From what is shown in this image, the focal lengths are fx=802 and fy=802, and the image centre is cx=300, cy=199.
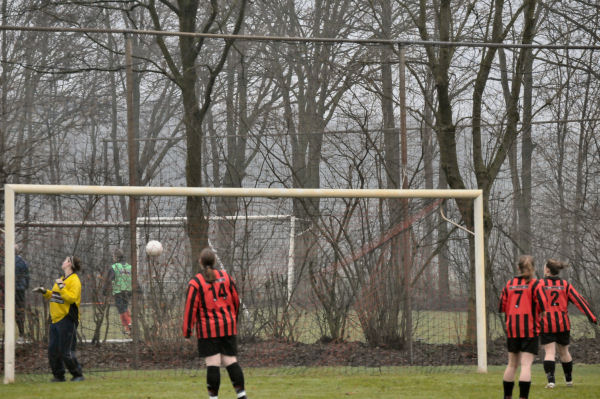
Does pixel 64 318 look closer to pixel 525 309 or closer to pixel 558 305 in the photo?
pixel 525 309

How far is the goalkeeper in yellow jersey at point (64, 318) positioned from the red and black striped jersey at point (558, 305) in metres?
5.56

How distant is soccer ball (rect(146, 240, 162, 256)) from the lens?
10867mm

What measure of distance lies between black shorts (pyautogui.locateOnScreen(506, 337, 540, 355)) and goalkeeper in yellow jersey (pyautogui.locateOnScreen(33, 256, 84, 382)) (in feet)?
16.8

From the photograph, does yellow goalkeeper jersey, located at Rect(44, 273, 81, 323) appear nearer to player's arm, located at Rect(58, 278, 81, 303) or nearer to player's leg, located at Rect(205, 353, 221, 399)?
player's arm, located at Rect(58, 278, 81, 303)

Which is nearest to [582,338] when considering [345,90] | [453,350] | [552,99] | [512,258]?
[512,258]

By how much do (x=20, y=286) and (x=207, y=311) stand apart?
430 cm

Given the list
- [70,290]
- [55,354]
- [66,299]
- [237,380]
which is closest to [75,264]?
[70,290]

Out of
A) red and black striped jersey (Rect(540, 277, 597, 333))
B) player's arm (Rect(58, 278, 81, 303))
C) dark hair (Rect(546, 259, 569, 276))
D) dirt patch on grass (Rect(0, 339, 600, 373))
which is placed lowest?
dirt patch on grass (Rect(0, 339, 600, 373))

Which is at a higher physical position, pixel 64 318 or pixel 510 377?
pixel 64 318

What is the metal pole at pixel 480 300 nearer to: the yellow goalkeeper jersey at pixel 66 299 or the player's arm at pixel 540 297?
the player's arm at pixel 540 297

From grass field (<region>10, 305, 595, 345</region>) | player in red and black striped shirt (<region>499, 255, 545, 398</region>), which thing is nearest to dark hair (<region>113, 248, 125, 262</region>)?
grass field (<region>10, 305, 595, 345</region>)

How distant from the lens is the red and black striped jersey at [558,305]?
928 centimetres

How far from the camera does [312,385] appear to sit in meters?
9.43

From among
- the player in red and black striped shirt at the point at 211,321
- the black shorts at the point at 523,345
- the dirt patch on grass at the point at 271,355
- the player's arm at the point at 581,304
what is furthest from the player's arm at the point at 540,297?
the dirt patch on grass at the point at 271,355
